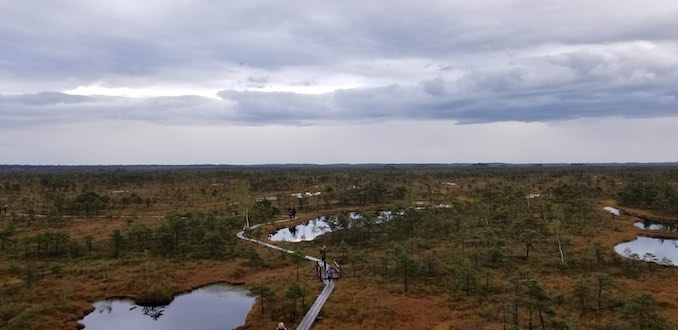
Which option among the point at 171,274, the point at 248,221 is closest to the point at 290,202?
the point at 248,221

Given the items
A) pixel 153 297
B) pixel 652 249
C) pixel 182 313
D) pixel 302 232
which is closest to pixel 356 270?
pixel 182 313

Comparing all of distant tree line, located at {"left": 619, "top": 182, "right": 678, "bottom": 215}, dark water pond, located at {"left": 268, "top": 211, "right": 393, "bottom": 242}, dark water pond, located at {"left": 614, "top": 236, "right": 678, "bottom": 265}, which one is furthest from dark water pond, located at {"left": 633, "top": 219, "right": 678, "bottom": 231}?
dark water pond, located at {"left": 268, "top": 211, "right": 393, "bottom": 242}

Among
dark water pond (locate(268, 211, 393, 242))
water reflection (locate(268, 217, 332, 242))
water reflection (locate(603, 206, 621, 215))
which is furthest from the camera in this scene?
water reflection (locate(603, 206, 621, 215))

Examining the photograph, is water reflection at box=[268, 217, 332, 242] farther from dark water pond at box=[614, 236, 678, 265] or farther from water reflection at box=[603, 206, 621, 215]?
water reflection at box=[603, 206, 621, 215]

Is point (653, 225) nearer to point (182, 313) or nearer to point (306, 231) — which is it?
point (306, 231)

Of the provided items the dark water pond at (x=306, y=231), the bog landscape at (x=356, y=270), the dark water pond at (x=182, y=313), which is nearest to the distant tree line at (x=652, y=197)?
the bog landscape at (x=356, y=270)

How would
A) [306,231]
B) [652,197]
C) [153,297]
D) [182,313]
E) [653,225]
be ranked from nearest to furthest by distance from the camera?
1. [182,313]
2. [153,297]
3. [653,225]
4. [306,231]
5. [652,197]
